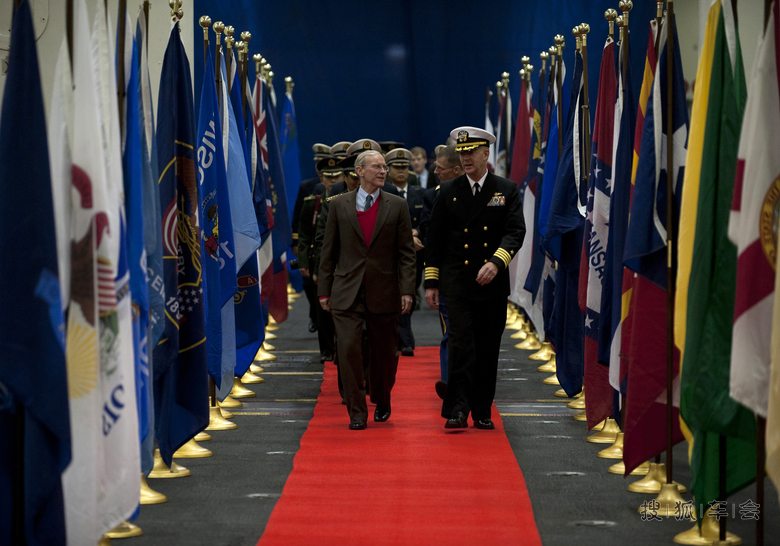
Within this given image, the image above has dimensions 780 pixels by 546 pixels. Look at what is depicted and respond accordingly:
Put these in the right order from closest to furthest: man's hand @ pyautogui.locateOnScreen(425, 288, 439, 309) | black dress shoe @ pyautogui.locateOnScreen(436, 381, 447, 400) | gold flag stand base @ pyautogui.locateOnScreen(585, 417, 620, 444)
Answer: gold flag stand base @ pyautogui.locateOnScreen(585, 417, 620, 444) → man's hand @ pyautogui.locateOnScreen(425, 288, 439, 309) → black dress shoe @ pyautogui.locateOnScreen(436, 381, 447, 400)

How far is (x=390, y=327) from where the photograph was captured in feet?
20.0

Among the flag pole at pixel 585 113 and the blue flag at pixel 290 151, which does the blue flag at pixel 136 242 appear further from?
the blue flag at pixel 290 151

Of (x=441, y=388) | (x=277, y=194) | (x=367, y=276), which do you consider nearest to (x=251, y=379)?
(x=277, y=194)

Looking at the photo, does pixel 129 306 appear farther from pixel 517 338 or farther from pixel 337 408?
pixel 517 338

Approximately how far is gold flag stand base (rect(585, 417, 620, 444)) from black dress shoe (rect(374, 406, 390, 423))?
53.9 inches

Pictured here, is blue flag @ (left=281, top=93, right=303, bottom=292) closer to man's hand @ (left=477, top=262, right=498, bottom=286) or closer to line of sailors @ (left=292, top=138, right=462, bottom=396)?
line of sailors @ (left=292, top=138, right=462, bottom=396)

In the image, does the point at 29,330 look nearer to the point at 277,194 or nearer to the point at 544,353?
the point at 277,194

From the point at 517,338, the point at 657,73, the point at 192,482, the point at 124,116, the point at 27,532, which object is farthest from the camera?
the point at 517,338

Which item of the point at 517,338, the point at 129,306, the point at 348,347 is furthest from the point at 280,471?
the point at 517,338

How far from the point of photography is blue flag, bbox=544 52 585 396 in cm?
641

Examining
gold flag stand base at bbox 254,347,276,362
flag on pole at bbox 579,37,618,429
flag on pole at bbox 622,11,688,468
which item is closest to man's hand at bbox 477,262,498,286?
flag on pole at bbox 579,37,618,429

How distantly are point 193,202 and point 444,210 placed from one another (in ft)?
5.80

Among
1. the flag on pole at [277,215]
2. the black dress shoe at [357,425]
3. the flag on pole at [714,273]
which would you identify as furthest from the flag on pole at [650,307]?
the flag on pole at [277,215]

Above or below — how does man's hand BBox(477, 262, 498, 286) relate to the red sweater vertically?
below
